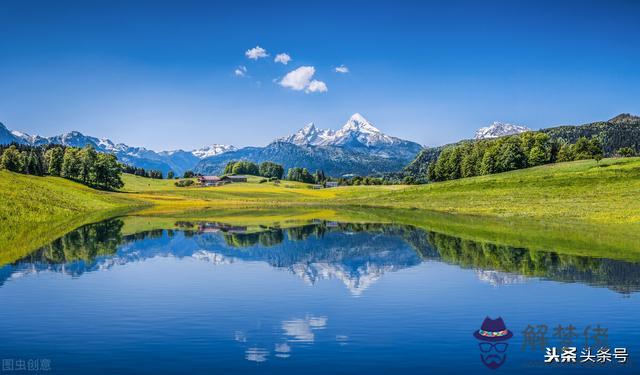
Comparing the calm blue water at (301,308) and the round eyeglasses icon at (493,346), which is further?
the round eyeglasses icon at (493,346)

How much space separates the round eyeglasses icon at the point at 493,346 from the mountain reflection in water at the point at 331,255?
25.1 feet

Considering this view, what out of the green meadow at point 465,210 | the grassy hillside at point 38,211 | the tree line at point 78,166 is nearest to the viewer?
the grassy hillside at point 38,211

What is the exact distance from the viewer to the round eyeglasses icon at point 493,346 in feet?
54.6

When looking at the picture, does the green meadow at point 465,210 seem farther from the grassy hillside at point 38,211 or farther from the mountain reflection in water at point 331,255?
the mountain reflection in water at point 331,255

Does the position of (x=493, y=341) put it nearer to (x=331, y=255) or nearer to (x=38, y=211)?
(x=331, y=255)

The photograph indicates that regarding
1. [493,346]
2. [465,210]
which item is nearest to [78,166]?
[465,210]

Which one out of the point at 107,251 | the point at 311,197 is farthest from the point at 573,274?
the point at 311,197

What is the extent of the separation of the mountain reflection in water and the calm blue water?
21 cm

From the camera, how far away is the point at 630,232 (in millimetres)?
47125

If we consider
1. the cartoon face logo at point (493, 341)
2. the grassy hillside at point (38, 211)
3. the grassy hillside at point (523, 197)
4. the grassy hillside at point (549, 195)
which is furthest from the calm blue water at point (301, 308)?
the grassy hillside at point (523, 197)

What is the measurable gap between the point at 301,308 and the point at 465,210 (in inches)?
2836

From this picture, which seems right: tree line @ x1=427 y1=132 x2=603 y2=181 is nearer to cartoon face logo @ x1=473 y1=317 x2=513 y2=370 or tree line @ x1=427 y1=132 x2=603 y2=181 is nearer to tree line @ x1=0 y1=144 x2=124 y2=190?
tree line @ x1=0 y1=144 x2=124 y2=190

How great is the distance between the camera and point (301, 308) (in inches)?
872

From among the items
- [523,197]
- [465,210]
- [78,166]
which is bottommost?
[465,210]
